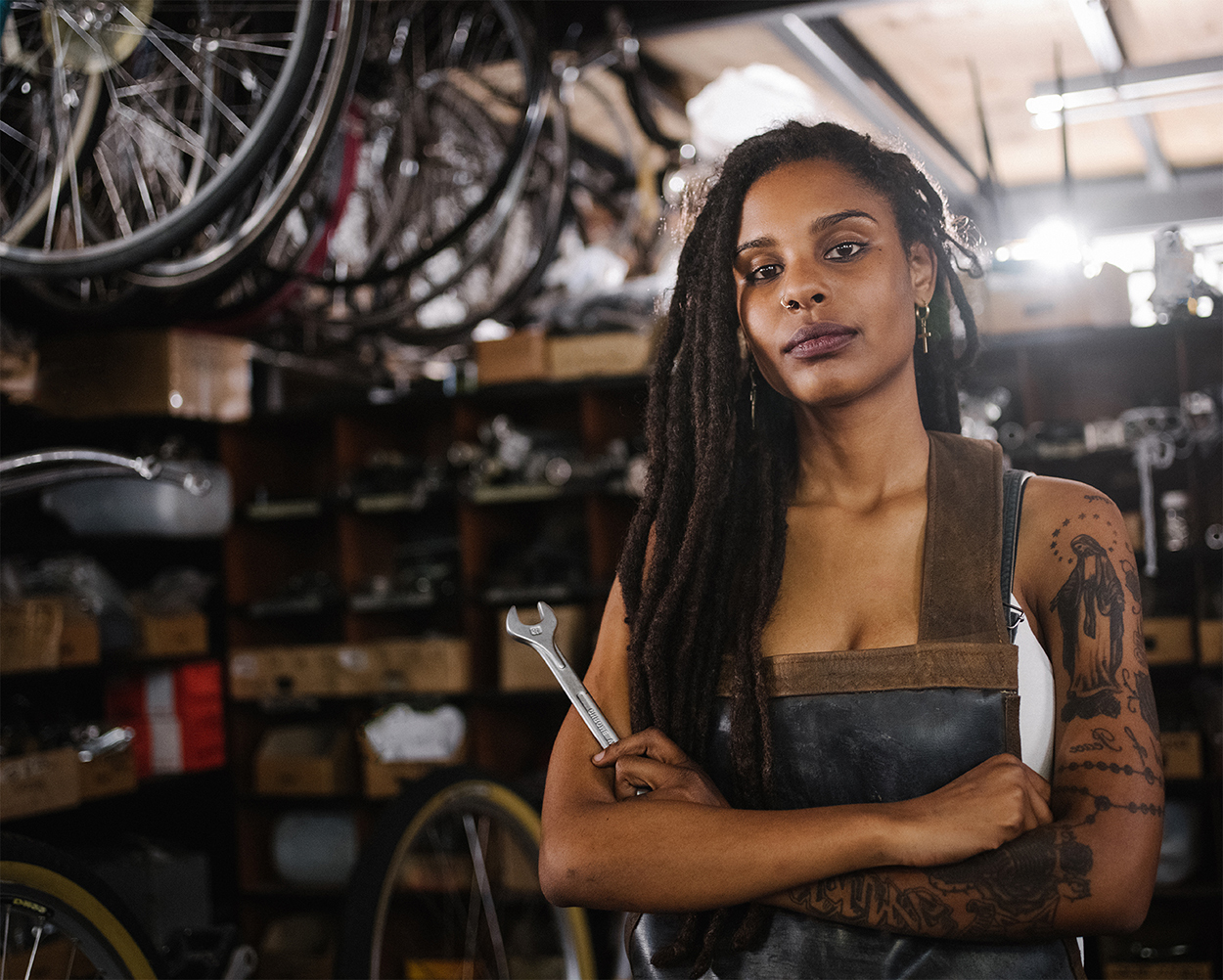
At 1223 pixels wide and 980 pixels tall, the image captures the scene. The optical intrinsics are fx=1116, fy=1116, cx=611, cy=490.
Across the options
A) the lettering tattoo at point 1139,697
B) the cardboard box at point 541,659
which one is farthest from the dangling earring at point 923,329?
the cardboard box at point 541,659

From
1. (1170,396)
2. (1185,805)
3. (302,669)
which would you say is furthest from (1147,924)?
(302,669)

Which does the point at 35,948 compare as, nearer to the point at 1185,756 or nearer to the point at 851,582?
the point at 851,582

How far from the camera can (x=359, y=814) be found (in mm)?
3791

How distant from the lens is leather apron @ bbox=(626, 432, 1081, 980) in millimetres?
1055

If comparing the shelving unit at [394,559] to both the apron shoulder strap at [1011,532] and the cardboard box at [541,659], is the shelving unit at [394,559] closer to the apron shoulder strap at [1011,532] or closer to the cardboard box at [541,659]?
the cardboard box at [541,659]

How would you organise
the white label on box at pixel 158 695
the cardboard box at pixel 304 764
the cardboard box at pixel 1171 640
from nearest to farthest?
the cardboard box at pixel 1171 640
the white label on box at pixel 158 695
the cardboard box at pixel 304 764

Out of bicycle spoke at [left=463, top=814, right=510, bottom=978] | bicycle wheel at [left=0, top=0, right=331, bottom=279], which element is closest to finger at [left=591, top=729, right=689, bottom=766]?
bicycle wheel at [left=0, top=0, right=331, bottom=279]

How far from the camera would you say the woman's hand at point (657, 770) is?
112 centimetres

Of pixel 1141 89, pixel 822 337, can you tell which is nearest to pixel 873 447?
pixel 822 337

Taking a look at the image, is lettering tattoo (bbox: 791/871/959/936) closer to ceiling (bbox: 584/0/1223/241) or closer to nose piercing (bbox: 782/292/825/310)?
nose piercing (bbox: 782/292/825/310)

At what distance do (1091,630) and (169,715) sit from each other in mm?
3192

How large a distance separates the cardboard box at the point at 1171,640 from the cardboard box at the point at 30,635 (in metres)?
3.02

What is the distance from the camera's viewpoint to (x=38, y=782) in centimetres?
265

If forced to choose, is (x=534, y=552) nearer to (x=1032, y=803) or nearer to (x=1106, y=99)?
(x=1106, y=99)
